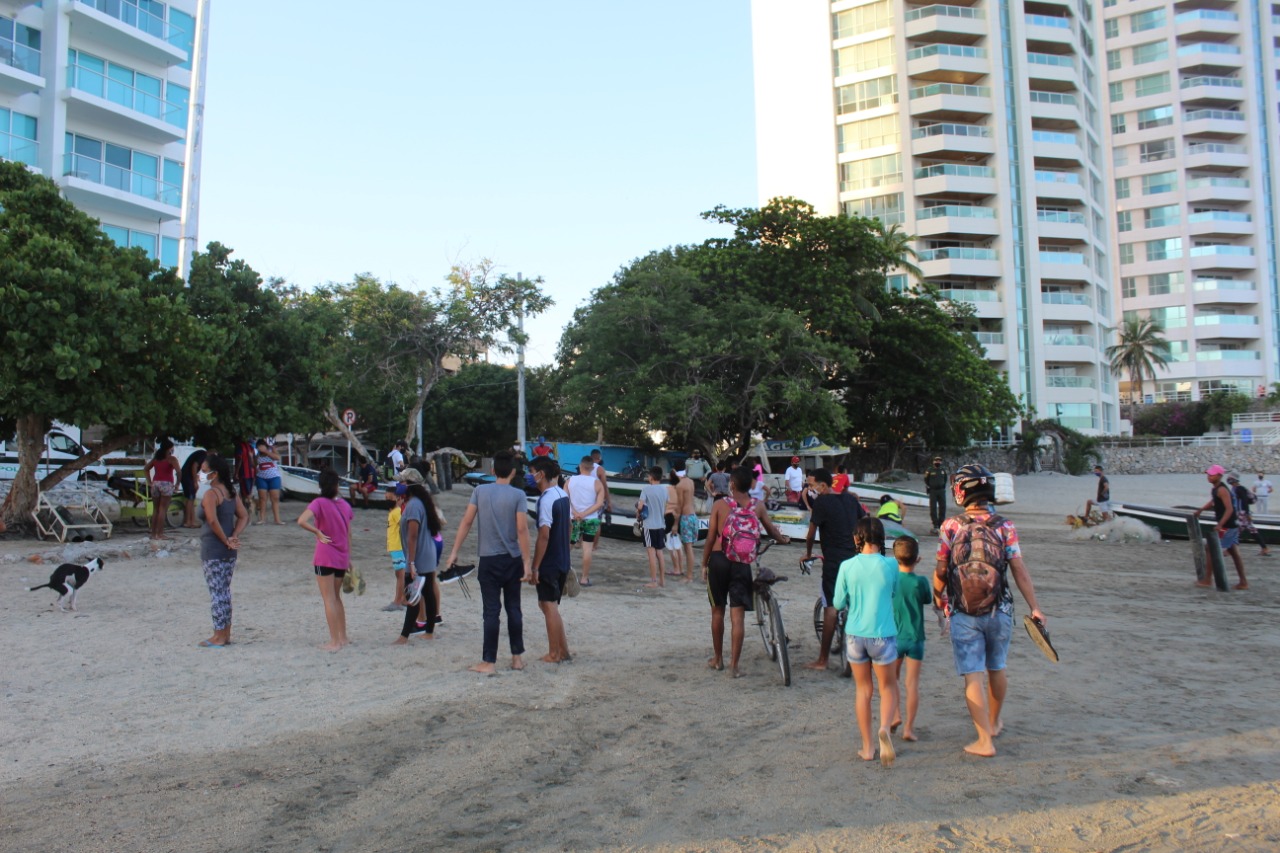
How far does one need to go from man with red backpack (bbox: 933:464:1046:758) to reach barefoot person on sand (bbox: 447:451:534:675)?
3.31 m

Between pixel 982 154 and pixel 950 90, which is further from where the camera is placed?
pixel 982 154

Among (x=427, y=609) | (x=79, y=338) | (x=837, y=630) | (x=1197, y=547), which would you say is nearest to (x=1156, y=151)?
(x=1197, y=547)

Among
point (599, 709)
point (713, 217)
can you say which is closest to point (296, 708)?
point (599, 709)

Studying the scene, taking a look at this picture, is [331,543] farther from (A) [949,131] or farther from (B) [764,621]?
(A) [949,131]

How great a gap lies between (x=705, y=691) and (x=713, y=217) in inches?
1251

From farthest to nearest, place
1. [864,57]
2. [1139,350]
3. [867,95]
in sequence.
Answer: [1139,350], [864,57], [867,95]

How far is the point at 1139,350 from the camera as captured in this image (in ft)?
232

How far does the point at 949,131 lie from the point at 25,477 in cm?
5249

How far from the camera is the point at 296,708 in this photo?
21.5 ft

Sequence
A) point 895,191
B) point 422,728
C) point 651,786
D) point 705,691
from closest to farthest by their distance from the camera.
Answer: point 651,786, point 422,728, point 705,691, point 895,191

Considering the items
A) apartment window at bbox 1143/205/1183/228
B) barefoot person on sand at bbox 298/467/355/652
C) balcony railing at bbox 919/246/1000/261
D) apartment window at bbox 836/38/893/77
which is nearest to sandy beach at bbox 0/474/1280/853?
barefoot person on sand at bbox 298/467/355/652

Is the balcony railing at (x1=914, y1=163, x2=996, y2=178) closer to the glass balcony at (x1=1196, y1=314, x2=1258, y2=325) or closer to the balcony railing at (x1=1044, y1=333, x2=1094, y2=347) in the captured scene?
the balcony railing at (x1=1044, y1=333, x2=1094, y2=347)

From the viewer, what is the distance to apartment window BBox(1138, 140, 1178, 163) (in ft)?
241

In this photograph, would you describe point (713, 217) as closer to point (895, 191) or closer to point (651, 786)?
point (895, 191)
